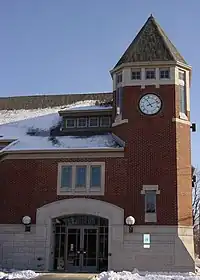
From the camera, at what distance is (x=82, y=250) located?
85.6 feet

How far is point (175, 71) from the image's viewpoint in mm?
27359

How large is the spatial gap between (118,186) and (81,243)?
378 centimetres

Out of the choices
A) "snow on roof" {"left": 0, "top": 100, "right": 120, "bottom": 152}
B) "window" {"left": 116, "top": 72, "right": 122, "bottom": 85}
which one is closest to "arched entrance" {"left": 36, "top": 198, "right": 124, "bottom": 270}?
"snow on roof" {"left": 0, "top": 100, "right": 120, "bottom": 152}

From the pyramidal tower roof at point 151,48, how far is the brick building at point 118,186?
0.10m

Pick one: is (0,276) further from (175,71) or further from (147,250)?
(175,71)

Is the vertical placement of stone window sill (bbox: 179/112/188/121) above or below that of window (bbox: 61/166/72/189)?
above

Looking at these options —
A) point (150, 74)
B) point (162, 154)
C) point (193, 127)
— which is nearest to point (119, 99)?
point (150, 74)

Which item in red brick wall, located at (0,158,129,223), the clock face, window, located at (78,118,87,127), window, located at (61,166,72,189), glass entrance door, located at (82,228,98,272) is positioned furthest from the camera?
window, located at (78,118,87,127)

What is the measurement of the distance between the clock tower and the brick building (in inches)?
2.1

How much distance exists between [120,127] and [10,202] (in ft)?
25.1

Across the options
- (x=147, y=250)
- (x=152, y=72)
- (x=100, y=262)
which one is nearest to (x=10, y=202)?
(x=100, y=262)

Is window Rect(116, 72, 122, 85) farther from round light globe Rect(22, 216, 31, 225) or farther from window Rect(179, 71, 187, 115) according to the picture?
round light globe Rect(22, 216, 31, 225)

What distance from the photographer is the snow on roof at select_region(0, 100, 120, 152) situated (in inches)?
1080

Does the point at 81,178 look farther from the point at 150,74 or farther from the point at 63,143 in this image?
the point at 150,74
